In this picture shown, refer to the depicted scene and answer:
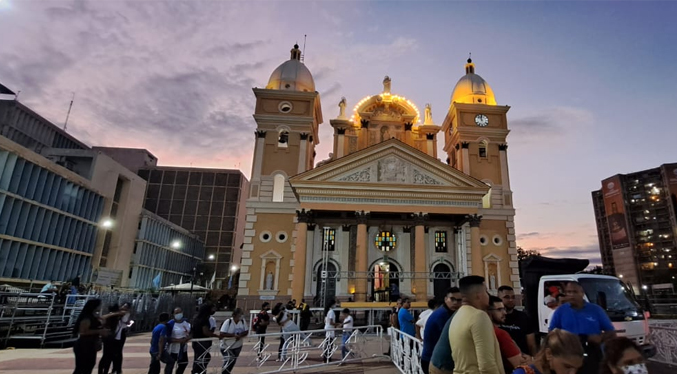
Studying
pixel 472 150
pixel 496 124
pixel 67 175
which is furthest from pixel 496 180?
pixel 67 175

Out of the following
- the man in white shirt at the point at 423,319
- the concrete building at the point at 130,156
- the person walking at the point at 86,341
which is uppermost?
the concrete building at the point at 130,156

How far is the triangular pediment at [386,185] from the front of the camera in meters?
22.8

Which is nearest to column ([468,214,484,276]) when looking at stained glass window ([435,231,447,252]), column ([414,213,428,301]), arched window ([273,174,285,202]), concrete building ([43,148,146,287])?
stained glass window ([435,231,447,252])

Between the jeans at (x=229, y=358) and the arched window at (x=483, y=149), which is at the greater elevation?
the arched window at (x=483, y=149)

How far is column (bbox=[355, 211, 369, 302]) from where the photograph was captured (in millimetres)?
21391

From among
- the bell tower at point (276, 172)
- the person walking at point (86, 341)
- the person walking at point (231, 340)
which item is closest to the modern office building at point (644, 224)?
the bell tower at point (276, 172)

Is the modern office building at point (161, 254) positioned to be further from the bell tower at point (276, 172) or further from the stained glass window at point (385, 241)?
the stained glass window at point (385, 241)

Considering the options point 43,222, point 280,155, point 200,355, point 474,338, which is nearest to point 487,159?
point 280,155

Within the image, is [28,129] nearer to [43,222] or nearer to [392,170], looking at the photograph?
[43,222]

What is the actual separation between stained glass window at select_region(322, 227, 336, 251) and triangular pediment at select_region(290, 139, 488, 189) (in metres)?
4.50

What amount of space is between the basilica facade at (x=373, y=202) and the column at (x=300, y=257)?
0.06 m

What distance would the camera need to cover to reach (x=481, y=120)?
30.7 metres

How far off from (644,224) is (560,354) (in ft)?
300

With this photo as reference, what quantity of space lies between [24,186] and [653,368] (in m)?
34.8
